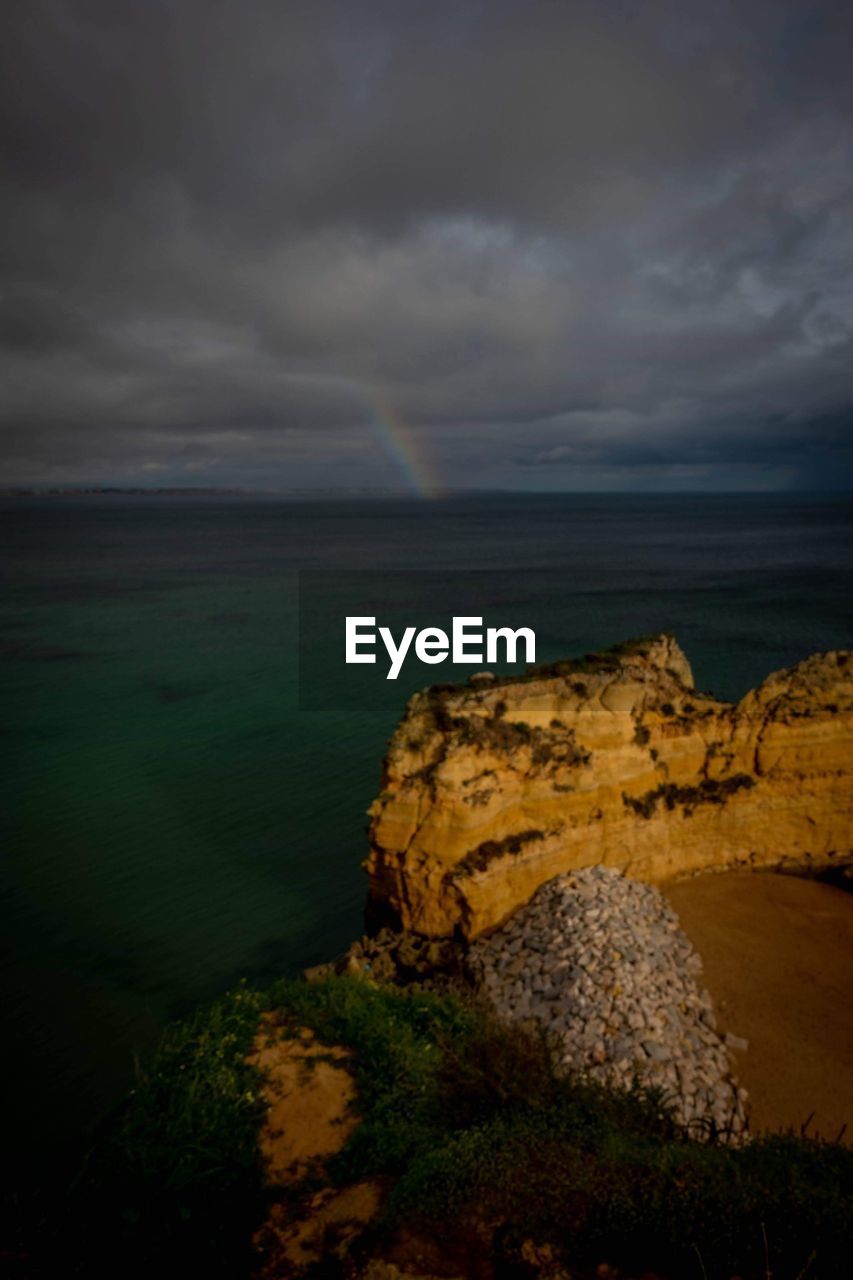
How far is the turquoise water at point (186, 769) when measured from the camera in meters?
15.3

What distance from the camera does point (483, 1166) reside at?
6.93 meters

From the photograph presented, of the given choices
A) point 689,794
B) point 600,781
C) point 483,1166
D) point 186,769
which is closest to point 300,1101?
point 483,1166

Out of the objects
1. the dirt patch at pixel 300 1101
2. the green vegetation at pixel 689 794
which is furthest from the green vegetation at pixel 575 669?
the dirt patch at pixel 300 1101

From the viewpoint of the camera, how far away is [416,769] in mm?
13734

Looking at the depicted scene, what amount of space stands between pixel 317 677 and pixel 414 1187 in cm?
3077

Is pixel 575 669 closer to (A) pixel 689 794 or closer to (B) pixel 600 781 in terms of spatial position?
(B) pixel 600 781

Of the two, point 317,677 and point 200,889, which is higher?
point 317,677

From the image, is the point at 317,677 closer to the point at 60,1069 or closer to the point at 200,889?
the point at 200,889

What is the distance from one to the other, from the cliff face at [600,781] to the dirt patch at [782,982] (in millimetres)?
959

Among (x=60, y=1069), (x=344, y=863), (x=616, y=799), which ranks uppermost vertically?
(x=616, y=799)

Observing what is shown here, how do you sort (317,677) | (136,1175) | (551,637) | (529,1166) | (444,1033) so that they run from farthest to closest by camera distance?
(551,637)
(317,677)
(444,1033)
(136,1175)
(529,1166)

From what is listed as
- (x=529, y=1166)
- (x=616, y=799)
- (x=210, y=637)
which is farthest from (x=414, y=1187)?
(x=210, y=637)

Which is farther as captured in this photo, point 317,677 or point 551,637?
point 551,637

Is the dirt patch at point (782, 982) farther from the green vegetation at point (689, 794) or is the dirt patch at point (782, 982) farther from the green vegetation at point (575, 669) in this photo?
the green vegetation at point (575, 669)
